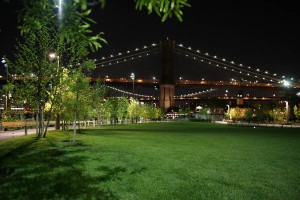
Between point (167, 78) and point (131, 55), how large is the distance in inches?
1446

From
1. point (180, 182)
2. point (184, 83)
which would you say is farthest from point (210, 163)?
point (184, 83)

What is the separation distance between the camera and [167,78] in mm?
99688

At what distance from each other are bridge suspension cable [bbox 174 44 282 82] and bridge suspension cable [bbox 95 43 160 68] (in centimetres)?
874

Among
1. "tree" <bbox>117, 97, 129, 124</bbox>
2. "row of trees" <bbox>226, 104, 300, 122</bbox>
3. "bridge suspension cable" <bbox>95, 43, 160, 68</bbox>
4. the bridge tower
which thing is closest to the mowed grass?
"tree" <bbox>117, 97, 129, 124</bbox>

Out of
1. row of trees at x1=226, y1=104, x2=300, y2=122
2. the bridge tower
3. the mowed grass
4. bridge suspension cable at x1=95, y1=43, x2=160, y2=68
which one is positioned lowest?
the mowed grass

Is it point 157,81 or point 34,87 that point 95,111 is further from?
point 157,81

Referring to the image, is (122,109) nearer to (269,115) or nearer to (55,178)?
(269,115)

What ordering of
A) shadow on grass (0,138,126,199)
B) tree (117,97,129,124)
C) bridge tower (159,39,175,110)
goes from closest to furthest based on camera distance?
shadow on grass (0,138,126,199), tree (117,97,129,124), bridge tower (159,39,175,110)

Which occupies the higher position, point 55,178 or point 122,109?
point 122,109

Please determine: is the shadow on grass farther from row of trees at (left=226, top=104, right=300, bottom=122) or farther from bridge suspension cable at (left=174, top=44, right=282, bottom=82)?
bridge suspension cable at (left=174, top=44, right=282, bottom=82)

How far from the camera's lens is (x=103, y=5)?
12.8 feet

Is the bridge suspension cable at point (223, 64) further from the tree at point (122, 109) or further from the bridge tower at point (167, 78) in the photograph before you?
the tree at point (122, 109)

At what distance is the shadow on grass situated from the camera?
7.49 m

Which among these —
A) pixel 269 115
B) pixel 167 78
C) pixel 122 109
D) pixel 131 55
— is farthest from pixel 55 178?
pixel 131 55
